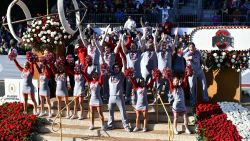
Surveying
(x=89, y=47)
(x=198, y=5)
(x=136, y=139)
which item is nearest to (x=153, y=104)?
(x=136, y=139)

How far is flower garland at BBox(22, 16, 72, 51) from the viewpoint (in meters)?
16.0

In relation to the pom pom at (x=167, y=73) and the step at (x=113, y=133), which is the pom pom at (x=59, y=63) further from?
the pom pom at (x=167, y=73)

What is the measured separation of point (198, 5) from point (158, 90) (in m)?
15.3

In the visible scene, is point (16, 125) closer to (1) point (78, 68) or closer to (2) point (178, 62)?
(1) point (78, 68)

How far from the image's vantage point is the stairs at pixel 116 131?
1409 centimetres

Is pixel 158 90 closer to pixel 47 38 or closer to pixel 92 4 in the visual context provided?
pixel 47 38

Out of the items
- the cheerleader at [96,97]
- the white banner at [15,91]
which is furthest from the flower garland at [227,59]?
the white banner at [15,91]

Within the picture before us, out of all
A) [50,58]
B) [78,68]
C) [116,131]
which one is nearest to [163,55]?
[78,68]

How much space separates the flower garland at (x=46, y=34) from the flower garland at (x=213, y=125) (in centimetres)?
450

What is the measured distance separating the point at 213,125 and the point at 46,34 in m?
5.54

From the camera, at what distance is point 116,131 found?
14336 mm

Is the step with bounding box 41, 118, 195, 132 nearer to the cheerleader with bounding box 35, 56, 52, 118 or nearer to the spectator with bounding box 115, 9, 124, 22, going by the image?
the cheerleader with bounding box 35, 56, 52, 118

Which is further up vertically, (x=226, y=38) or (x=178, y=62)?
(x=226, y=38)

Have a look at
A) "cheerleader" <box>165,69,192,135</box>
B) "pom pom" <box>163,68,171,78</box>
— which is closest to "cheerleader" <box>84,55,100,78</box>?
"pom pom" <box>163,68,171,78</box>
